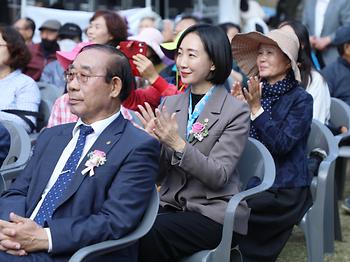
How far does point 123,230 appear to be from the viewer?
3.20 meters

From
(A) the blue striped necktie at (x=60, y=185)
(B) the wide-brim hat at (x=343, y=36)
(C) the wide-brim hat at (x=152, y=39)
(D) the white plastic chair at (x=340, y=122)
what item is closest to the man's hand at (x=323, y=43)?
(B) the wide-brim hat at (x=343, y=36)

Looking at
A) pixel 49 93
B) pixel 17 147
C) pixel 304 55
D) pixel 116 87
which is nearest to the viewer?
pixel 116 87

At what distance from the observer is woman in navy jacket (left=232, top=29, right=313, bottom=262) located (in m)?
4.43

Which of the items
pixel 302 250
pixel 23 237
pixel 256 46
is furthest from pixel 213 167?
pixel 302 250

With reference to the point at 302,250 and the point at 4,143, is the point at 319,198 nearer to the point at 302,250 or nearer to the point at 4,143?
the point at 302,250

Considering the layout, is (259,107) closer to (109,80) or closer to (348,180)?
(109,80)

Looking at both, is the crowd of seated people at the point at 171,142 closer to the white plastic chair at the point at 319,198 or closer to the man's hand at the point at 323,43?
the white plastic chair at the point at 319,198

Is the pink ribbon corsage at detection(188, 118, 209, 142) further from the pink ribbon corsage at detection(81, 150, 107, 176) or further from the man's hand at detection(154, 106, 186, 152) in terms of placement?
the pink ribbon corsage at detection(81, 150, 107, 176)

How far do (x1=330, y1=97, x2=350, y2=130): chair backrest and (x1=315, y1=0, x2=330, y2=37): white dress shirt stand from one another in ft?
8.92

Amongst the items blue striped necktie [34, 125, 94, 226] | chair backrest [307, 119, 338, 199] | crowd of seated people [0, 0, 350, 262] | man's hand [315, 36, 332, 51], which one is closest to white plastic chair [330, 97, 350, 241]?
crowd of seated people [0, 0, 350, 262]

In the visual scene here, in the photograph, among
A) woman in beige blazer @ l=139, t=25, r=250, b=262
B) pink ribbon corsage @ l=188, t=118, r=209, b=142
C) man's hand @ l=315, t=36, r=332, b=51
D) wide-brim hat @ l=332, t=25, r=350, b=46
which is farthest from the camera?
man's hand @ l=315, t=36, r=332, b=51

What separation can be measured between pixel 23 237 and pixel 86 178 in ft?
1.18

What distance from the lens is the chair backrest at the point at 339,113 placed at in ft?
19.4

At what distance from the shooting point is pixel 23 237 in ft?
10.3
